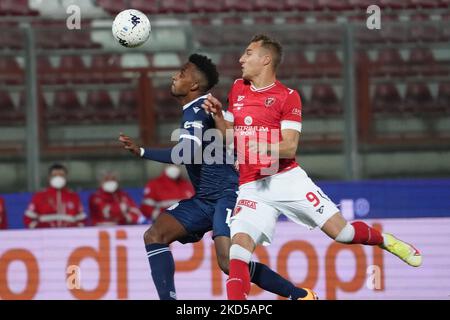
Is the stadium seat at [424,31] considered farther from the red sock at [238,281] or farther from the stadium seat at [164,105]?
the red sock at [238,281]

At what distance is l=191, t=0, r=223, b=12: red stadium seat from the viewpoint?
575 inches

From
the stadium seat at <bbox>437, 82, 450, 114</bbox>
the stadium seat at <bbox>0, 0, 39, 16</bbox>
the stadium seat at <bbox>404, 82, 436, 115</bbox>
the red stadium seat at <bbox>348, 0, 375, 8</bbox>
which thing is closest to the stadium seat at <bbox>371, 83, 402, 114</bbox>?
the stadium seat at <bbox>404, 82, 436, 115</bbox>

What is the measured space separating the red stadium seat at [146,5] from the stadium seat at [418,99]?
3.81 meters

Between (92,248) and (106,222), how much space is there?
177 cm

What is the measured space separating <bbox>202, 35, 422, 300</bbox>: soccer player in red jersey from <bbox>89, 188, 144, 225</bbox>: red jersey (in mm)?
5002

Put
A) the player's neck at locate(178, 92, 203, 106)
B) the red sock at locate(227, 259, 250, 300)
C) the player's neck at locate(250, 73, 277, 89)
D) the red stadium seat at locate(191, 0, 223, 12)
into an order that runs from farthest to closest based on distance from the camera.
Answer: the red stadium seat at locate(191, 0, 223, 12)
the player's neck at locate(178, 92, 203, 106)
the player's neck at locate(250, 73, 277, 89)
the red sock at locate(227, 259, 250, 300)

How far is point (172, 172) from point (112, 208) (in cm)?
80

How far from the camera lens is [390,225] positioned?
1049 cm

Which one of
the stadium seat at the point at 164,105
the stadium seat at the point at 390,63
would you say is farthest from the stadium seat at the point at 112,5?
the stadium seat at the point at 390,63

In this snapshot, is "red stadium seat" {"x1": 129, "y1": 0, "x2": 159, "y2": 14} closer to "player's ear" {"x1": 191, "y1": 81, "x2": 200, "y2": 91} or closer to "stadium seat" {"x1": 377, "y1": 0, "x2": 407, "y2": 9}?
"stadium seat" {"x1": 377, "y1": 0, "x2": 407, "y2": 9}

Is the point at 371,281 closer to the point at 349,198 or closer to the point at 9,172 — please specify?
the point at 349,198
